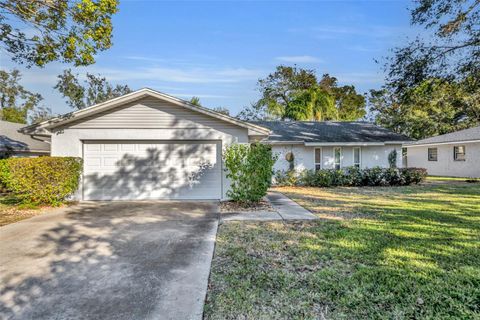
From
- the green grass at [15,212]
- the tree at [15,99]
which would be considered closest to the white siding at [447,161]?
the green grass at [15,212]

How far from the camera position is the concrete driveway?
125 inches

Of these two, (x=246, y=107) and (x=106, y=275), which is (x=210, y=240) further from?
(x=246, y=107)

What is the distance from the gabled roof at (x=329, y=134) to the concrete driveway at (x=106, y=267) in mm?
10601

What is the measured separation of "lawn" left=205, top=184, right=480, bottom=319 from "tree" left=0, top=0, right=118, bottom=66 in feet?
23.8

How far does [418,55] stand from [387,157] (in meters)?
8.49

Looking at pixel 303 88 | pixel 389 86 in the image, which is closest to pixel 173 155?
pixel 389 86

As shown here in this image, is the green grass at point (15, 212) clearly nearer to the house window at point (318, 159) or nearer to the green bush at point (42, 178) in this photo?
the green bush at point (42, 178)

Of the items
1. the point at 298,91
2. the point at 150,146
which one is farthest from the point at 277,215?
the point at 298,91

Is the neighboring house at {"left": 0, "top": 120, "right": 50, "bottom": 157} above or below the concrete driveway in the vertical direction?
above

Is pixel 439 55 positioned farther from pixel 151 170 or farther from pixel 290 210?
pixel 151 170

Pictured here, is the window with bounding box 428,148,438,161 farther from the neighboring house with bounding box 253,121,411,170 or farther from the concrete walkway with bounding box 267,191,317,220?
the concrete walkway with bounding box 267,191,317,220

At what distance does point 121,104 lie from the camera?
33.9ft

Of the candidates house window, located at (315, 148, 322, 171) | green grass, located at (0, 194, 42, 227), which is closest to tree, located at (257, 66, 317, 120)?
house window, located at (315, 148, 322, 171)

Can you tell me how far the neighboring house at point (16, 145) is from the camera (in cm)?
1648
